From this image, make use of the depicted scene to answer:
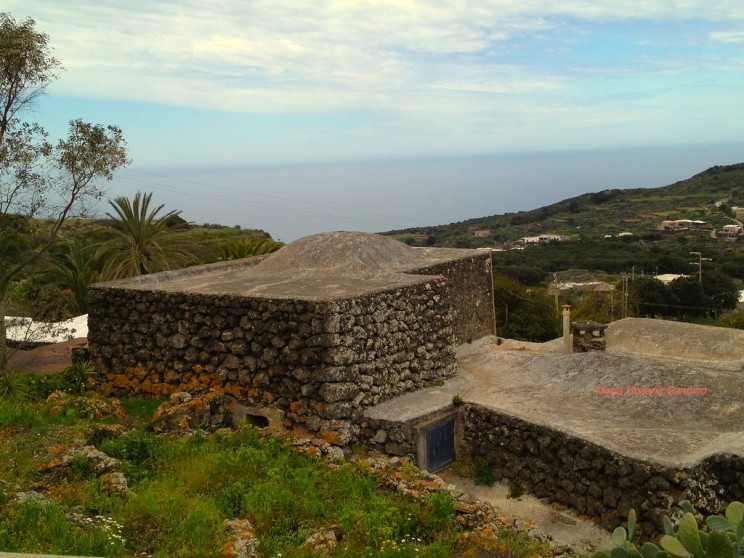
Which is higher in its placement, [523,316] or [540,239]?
[540,239]

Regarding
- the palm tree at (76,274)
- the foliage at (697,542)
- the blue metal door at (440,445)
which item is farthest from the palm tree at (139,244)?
the foliage at (697,542)

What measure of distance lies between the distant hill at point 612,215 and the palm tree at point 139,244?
1659 inches

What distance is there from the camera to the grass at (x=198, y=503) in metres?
5.65

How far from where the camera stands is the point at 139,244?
1945 cm

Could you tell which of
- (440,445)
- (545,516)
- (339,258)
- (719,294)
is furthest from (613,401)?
(719,294)

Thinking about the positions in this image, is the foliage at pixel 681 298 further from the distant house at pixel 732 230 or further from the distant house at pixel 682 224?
the distant house at pixel 682 224

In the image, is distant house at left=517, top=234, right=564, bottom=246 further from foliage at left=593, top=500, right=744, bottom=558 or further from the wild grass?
foliage at left=593, top=500, right=744, bottom=558

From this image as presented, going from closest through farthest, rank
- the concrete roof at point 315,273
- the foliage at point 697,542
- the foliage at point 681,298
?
1. the foliage at point 697,542
2. the concrete roof at point 315,273
3. the foliage at point 681,298

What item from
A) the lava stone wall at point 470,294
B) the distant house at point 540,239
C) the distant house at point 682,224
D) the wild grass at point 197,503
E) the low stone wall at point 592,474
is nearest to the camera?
the wild grass at point 197,503

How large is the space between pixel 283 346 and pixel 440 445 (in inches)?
109

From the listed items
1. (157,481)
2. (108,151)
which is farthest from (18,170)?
(157,481)

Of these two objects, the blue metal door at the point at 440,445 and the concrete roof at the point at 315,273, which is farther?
the concrete roof at the point at 315,273

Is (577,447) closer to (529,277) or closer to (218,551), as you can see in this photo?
(218,551)

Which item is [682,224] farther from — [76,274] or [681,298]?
[76,274]
